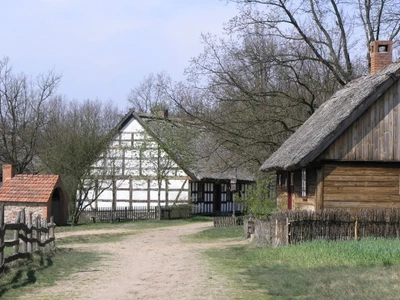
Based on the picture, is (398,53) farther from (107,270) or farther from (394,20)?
(107,270)

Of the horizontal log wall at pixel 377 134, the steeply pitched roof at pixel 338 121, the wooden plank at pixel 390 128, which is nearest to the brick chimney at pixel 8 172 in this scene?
the steeply pitched roof at pixel 338 121

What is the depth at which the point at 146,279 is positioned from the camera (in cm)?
1545

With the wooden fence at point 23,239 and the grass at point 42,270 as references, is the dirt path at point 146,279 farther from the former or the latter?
the wooden fence at point 23,239

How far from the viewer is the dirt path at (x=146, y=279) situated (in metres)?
13.1

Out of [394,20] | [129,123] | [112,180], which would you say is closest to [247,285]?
[394,20]

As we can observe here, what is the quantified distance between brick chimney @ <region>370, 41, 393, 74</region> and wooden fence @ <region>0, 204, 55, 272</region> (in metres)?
14.3

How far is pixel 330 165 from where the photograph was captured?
23094 millimetres

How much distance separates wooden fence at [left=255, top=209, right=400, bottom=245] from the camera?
815 inches

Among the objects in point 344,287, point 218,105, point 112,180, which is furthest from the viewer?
point 112,180

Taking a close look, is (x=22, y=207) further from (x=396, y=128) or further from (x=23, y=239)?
(x=396, y=128)

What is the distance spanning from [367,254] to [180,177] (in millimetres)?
36090

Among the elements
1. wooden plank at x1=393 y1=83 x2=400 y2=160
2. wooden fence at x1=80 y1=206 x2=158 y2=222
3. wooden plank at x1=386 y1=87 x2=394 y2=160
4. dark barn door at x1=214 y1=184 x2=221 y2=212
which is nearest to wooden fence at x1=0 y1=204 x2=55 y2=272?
wooden plank at x1=386 y1=87 x2=394 y2=160

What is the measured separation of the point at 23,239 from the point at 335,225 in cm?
934

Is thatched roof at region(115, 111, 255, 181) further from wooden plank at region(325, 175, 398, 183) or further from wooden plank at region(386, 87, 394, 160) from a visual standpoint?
wooden plank at region(386, 87, 394, 160)
